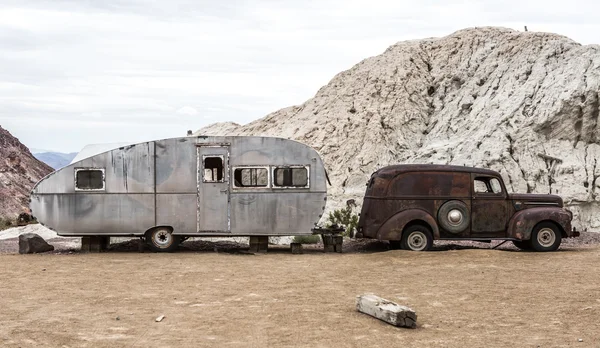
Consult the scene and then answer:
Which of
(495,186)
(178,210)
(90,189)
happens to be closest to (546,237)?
(495,186)

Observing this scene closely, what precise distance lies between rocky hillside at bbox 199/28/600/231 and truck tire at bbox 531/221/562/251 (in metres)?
6.76

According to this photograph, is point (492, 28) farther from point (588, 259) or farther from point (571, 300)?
point (571, 300)

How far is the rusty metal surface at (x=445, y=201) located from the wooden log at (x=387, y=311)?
761 cm

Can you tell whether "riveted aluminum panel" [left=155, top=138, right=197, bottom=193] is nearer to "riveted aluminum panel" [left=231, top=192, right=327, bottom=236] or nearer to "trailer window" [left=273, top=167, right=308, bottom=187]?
"riveted aluminum panel" [left=231, top=192, right=327, bottom=236]

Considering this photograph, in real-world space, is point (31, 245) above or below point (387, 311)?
above

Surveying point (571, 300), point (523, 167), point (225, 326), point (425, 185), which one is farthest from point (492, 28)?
point (225, 326)

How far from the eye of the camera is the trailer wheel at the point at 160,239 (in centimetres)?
1934

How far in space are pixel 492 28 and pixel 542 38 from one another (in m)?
3.92

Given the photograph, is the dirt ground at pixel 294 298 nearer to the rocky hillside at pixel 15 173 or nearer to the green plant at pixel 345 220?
the green plant at pixel 345 220

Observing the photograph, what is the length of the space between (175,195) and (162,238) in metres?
1.23

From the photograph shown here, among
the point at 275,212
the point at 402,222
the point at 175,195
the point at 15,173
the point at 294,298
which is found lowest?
the point at 294,298

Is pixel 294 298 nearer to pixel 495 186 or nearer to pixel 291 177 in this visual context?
pixel 291 177

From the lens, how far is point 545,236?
18.9m

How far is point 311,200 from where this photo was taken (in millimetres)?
18984
